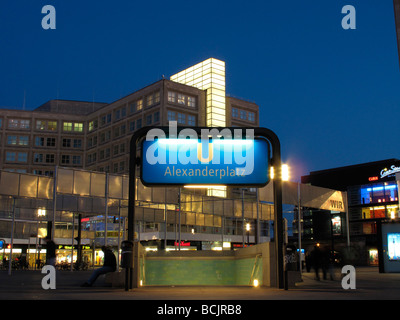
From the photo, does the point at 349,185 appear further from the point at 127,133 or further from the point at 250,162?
the point at 250,162

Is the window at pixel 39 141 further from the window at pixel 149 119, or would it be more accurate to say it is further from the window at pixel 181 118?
the window at pixel 181 118

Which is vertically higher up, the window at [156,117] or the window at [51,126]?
the window at [51,126]

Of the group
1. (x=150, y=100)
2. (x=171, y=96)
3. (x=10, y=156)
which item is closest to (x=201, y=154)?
(x=171, y=96)

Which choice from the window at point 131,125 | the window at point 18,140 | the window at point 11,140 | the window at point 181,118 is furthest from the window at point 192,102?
the window at point 11,140

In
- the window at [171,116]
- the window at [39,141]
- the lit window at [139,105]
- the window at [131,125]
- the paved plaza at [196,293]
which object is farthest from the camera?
the window at [39,141]

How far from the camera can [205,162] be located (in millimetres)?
16109

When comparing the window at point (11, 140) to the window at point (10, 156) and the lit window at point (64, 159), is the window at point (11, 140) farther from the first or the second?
the lit window at point (64, 159)

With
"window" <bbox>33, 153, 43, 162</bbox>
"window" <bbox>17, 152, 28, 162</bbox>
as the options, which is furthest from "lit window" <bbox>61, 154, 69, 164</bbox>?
"window" <bbox>17, 152, 28, 162</bbox>

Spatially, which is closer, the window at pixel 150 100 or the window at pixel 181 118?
the window at pixel 181 118

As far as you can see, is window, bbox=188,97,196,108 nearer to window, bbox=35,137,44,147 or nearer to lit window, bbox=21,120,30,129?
window, bbox=35,137,44,147

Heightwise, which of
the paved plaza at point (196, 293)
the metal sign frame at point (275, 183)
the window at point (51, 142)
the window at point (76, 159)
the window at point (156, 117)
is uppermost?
the window at point (156, 117)

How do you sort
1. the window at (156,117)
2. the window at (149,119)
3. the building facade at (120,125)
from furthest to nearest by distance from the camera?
1. the window at (149,119)
2. the window at (156,117)
3. the building facade at (120,125)

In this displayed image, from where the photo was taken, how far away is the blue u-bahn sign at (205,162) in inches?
630

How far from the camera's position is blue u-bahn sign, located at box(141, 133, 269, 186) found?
52.5 ft
